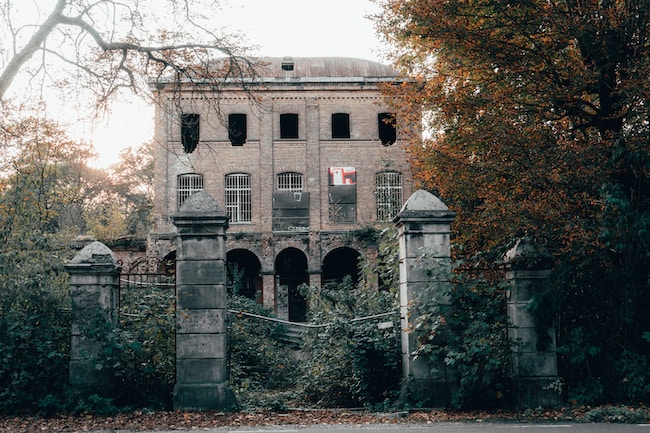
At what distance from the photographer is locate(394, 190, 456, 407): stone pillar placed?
802 centimetres

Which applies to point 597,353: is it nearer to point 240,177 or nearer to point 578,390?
point 578,390

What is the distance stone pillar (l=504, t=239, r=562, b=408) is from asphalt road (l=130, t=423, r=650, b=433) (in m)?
0.93

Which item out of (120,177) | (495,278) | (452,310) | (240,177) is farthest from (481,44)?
(120,177)

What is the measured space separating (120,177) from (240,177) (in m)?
16.8

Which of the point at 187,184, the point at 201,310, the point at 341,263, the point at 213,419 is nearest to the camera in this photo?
the point at 213,419

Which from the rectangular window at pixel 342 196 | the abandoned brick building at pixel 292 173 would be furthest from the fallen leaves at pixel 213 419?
the rectangular window at pixel 342 196

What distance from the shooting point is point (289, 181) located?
27438 millimetres

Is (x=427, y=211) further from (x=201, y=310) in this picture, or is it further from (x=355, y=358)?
(x=201, y=310)

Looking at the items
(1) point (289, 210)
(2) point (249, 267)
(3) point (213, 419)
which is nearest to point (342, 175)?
(1) point (289, 210)

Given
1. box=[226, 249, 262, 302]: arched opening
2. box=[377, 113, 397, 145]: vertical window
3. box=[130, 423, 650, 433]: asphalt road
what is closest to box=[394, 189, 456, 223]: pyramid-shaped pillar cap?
box=[130, 423, 650, 433]: asphalt road

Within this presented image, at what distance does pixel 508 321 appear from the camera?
812cm

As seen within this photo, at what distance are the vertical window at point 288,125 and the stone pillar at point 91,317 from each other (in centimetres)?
2035

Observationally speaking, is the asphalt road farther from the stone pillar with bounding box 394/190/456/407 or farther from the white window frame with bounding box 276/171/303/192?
the white window frame with bounding box 276/171/303/192

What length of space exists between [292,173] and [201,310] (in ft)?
64.6
